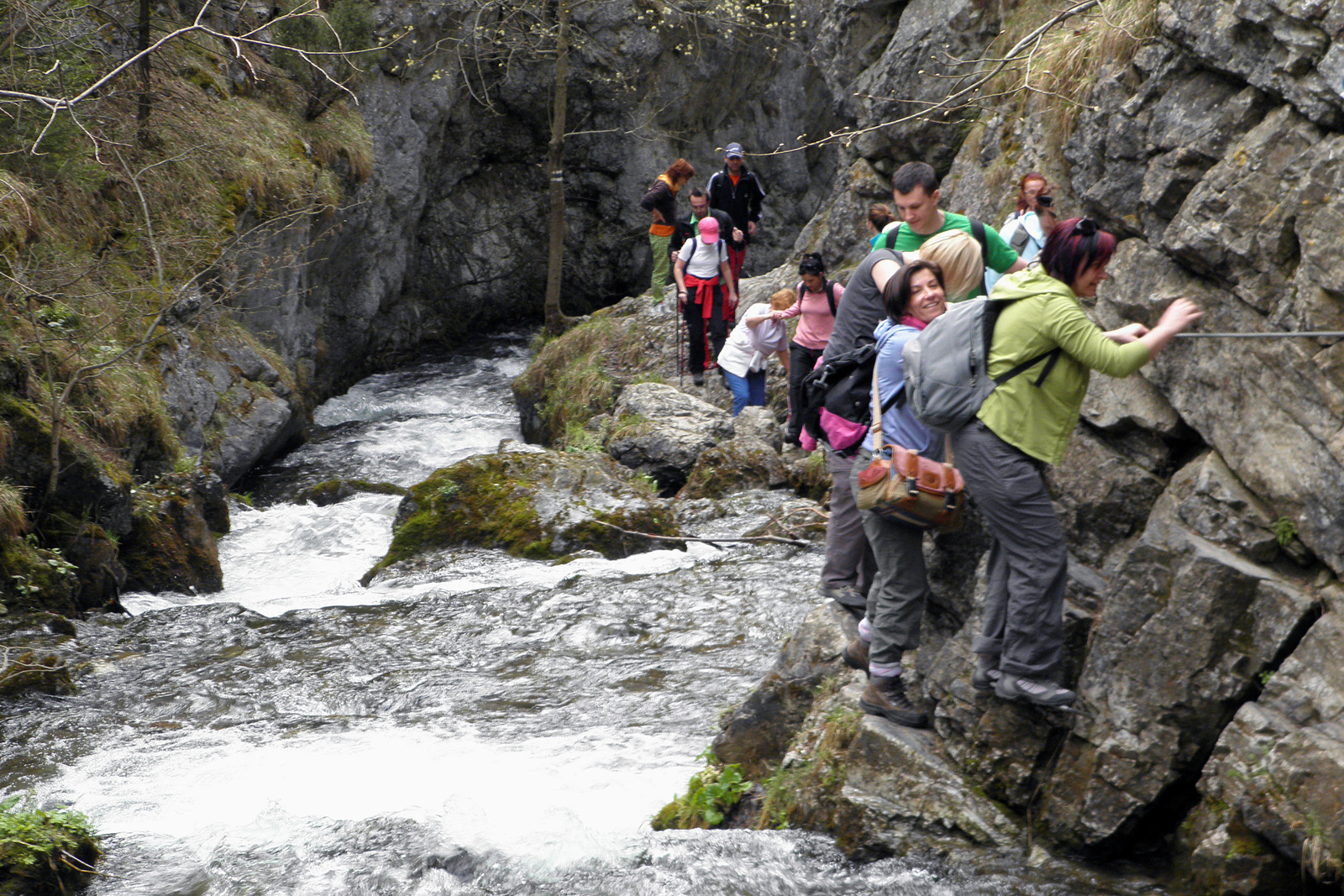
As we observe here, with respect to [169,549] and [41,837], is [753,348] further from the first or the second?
[41,837]

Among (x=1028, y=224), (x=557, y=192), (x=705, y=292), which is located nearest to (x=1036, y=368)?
(x=1028, y=224)

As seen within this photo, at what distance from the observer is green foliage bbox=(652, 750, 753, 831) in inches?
200

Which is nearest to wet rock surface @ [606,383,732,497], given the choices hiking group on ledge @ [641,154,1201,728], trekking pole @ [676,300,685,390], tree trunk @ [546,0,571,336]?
trekking pole @ [676,300,685,390]

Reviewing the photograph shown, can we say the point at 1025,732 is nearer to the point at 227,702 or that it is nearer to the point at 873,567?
the point at 873,567

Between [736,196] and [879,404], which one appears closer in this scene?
[879,404]

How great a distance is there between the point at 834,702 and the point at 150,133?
1178 centimetres

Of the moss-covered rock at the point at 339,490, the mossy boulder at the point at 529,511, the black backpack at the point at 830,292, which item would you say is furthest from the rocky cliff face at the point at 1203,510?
the moss-covered rock at the point at 339,490

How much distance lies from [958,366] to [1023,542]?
2.40 feet

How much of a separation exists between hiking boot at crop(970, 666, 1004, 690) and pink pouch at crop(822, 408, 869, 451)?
45.4 inches

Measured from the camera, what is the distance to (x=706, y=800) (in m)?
5.12

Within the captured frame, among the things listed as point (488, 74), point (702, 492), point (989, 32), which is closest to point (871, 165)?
point (989, 32)

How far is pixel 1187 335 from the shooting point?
399 centimetres

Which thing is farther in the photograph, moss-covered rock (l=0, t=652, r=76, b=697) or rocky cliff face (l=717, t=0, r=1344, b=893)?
moss-covered rock (l=0, t=652, r=76, b=697)

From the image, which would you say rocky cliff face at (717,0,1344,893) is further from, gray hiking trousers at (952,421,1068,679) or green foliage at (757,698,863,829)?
gray hiking trousers at (952,421,1068,679)
